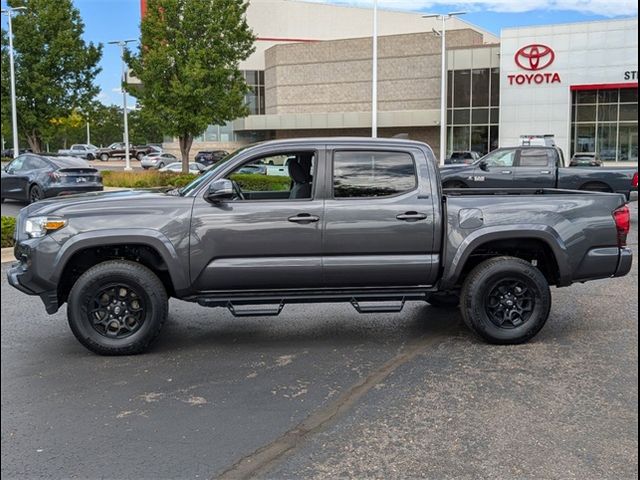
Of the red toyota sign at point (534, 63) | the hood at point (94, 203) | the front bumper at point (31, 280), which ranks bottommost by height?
the front bumper at point (31, 280)

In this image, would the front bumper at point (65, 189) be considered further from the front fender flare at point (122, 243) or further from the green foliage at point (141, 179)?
the front fender flare at point (122, 243)

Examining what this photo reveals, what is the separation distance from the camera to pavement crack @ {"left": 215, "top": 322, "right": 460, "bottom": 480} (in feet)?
12.3

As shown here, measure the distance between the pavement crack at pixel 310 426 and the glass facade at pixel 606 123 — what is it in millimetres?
42865

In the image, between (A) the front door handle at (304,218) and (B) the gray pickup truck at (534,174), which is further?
(B) the gray pickup truck at (534,174)

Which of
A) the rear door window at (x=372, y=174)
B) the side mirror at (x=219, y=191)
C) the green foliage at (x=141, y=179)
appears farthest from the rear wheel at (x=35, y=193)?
the rear door window at (x=372, y=174)

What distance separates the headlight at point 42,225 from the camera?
18.5 ft

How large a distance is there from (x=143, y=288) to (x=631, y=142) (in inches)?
1751

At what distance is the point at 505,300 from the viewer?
20.2 ft

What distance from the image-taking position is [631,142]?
43.7 meters

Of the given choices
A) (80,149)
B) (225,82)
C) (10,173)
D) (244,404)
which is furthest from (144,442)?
(80,149)

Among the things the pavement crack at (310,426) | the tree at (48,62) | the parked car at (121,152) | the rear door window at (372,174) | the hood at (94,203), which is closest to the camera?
the pavement crack at (310,426)

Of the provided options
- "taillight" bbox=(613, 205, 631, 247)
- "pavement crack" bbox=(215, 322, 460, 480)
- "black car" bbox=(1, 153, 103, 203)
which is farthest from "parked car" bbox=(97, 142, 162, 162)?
"pavement crack" bbox=(215, 322, 460, 480)

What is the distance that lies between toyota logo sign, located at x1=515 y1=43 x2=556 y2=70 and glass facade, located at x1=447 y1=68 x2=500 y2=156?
265 centimetres

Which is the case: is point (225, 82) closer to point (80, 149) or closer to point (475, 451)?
point (475, 451)
